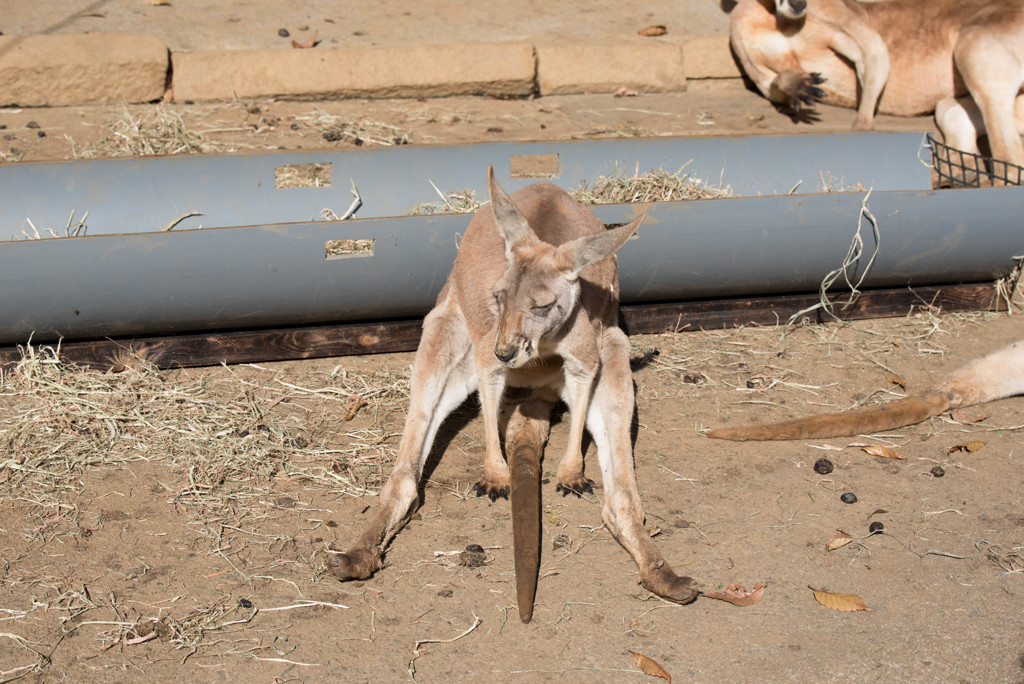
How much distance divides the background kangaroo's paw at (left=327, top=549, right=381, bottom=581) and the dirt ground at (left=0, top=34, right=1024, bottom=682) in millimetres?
53

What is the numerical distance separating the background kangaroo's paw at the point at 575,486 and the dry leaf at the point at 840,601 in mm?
1016

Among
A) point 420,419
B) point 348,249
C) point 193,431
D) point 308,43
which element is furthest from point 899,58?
point 193,431

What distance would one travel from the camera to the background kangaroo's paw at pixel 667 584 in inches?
131

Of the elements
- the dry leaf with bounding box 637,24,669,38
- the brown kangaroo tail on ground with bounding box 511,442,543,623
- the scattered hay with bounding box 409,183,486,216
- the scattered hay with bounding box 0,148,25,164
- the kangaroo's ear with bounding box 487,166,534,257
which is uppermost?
the kangaroo's ear with bounding box 487,166,534,257

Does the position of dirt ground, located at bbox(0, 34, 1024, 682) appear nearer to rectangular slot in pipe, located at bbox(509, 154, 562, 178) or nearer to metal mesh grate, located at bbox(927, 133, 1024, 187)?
metal mesh grate, located at bbox(927, 133, 1024, 187)

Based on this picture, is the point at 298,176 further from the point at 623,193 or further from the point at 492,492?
the point at 492,492

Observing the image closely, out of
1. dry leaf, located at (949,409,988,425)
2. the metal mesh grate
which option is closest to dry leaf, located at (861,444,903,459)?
dry leaf, located at (949,409,988,425)

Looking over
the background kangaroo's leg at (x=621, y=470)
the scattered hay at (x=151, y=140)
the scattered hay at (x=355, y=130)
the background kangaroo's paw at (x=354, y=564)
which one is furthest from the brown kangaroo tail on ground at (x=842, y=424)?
the scattered hay at (x=151, y=140)

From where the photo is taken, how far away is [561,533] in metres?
3.78

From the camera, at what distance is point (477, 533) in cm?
377

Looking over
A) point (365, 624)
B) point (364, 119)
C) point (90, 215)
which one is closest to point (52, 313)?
point (90, 215)

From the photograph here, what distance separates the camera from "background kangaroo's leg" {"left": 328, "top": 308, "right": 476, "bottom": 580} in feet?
11.4

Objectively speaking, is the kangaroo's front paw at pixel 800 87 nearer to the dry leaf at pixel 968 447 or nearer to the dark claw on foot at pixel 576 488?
the dry leaf at pixel 968 447

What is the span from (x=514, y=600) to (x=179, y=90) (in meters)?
5.75
